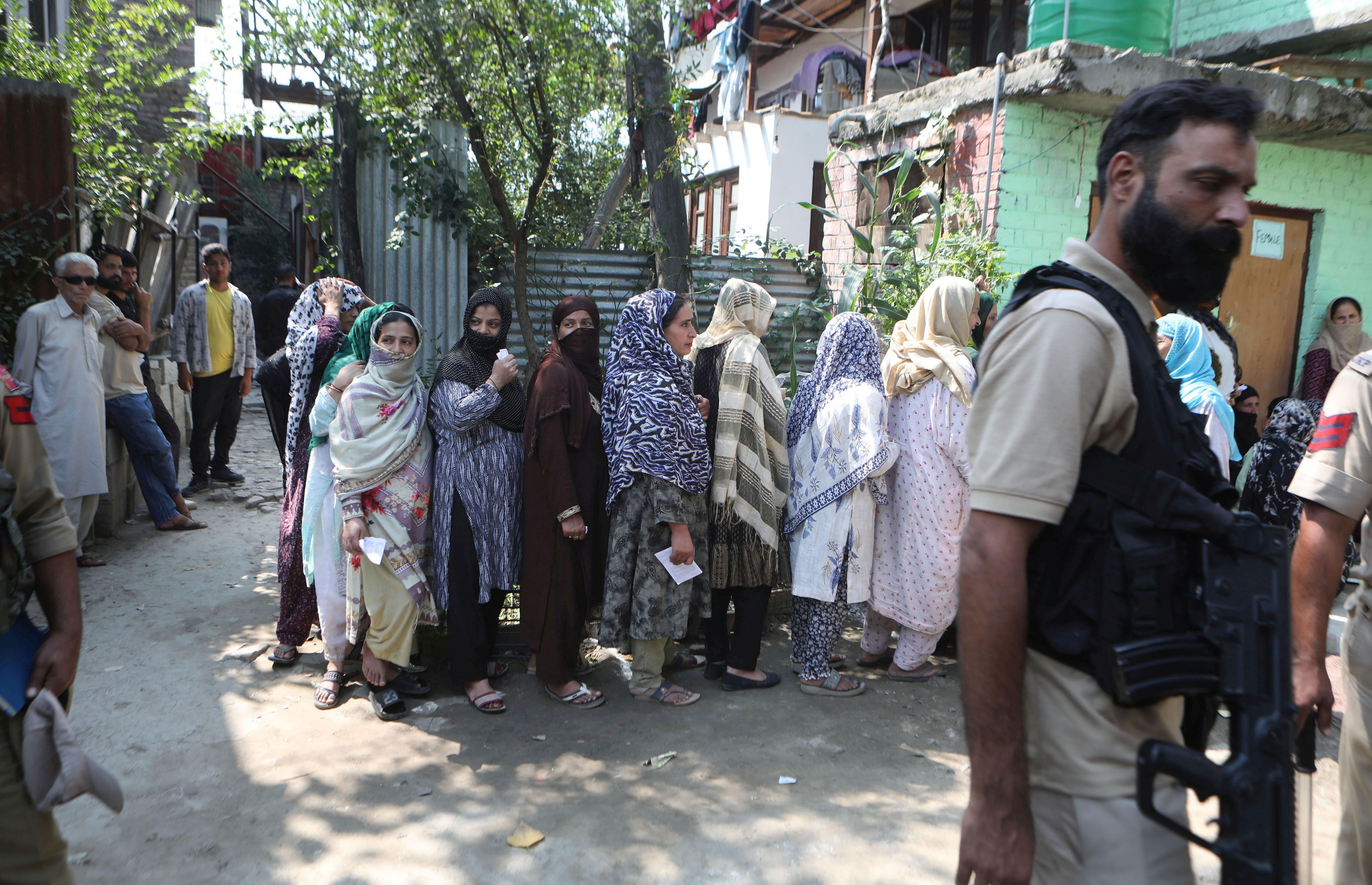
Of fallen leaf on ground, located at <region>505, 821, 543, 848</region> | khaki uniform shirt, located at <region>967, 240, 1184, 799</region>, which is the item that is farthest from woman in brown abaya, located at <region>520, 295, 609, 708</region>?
khaki uniform shirt, located at <region>967, 240, 1184, 799</region>

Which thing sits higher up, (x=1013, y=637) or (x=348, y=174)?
(x=348, y=174)

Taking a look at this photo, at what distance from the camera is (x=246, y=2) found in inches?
195

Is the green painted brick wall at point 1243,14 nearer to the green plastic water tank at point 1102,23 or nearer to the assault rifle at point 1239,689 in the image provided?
the green plastic water tank at point 1102,23

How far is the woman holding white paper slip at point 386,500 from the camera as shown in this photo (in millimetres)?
3695

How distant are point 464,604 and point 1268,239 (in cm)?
698

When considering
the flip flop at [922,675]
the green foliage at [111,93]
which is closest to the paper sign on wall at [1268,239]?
the flip flop at [922,675]

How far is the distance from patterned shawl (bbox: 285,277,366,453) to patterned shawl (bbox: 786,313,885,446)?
227 centimetres

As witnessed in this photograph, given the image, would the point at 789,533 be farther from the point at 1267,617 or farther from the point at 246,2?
the point at 246,2

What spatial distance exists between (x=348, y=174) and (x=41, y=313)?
1890mm

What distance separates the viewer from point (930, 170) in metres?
7.07

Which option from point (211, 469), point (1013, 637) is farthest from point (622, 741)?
point (211, 469)

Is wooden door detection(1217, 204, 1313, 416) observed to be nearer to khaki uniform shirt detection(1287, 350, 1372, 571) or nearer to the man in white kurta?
khaki uniform shirt detection(1287, 350, 1372, 571)

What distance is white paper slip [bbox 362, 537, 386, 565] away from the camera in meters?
3.66

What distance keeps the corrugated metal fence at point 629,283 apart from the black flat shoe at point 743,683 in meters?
2.92
